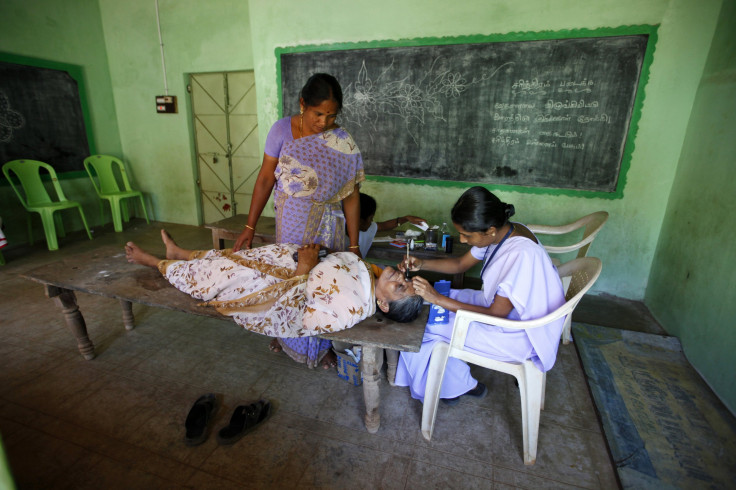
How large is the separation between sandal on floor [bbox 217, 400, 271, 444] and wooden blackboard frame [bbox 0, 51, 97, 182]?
5152 millimetres

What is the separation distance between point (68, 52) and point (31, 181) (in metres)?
2.04

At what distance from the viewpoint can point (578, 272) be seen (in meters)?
1.98

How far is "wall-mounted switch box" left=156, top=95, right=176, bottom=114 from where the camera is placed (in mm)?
5566

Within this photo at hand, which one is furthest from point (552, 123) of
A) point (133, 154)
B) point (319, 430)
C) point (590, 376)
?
point (133, 154)

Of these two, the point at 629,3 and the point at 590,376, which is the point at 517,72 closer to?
the point at 629,3

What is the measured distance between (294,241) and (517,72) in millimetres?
2792

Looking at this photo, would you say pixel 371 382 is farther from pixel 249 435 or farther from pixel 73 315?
pixel 73 315

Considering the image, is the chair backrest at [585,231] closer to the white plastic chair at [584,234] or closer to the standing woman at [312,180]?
the white plastic chair at [584,234]

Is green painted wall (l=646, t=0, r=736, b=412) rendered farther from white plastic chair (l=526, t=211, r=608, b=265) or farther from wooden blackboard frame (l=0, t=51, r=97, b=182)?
wooden blackboard frame (l=0, t=51, r=97, b=182)

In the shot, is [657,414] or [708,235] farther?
[708,235]

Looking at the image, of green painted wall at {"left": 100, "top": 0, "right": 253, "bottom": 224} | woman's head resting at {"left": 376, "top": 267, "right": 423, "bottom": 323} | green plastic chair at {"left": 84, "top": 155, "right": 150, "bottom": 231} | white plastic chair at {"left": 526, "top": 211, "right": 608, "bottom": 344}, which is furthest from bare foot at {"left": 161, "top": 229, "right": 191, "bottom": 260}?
green plastic chair at {"left": 84, "top": 155, "right": 150, "bottom": 231}

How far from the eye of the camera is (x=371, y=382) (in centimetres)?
186

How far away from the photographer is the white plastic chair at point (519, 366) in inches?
64.5

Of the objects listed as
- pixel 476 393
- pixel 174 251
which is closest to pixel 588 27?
pixel 476 393
